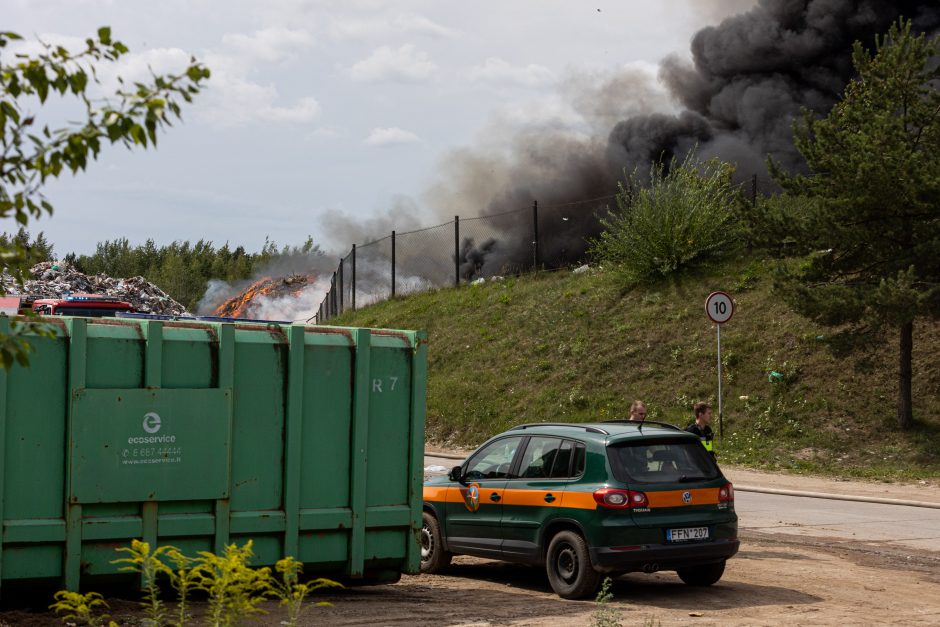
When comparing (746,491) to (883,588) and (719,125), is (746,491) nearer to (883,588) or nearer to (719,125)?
(883,588)

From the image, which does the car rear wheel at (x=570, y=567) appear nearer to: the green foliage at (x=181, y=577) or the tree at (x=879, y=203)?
the green foliage at (x=181, y=577)

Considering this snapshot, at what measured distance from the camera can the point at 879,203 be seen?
21484mm

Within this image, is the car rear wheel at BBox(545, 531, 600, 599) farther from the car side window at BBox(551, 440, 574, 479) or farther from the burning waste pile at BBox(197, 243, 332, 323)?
the burning waste pile at BBox(197, 243, 332, 323)

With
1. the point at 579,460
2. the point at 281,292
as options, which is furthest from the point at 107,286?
the point at 579,460

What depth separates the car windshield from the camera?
957 centimetres

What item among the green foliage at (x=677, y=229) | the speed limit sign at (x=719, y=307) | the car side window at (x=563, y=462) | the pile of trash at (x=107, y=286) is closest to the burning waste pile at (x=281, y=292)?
the pile of trash at (x=107, y=286)

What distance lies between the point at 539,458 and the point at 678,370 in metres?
16.6

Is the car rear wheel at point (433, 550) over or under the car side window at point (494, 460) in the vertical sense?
under

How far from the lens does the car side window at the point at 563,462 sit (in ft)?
32.4

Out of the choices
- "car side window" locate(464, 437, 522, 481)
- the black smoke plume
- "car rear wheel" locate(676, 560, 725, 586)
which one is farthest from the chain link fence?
"car rear wheel" locate(676, 560, 725, 586)

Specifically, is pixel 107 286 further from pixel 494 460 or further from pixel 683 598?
pixel 683 598

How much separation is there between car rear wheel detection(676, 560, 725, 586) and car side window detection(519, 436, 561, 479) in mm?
1461

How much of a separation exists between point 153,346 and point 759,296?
73.1 ft

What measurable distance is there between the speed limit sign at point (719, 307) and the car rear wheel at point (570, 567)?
12.3 m
